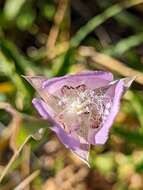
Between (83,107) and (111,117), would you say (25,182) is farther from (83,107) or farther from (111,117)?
(111,117)

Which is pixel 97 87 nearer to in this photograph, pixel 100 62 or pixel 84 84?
pixel 84 84

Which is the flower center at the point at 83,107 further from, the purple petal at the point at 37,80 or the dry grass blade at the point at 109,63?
the dry grass blade at the point at 109,63

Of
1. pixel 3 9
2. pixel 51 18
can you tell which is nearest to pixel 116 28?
pixel 51 18

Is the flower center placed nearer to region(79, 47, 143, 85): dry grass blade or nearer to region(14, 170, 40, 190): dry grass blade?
region(14, 170, 40, 190): dry grass blade

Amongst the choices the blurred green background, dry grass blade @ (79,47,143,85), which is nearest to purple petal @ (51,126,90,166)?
the blurred green background

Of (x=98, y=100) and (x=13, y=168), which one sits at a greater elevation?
(x=98, y=100)

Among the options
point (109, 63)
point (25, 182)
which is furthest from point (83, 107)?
point (109, 63)
